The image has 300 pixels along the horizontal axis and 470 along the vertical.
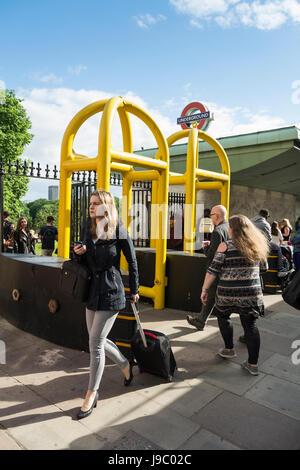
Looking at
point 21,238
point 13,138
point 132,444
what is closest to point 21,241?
point 21,238

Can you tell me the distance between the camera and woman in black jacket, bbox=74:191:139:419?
2719 millimetres

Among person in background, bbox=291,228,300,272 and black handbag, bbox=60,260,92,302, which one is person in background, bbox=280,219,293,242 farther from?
black handbag, bbox=60,260,92,302

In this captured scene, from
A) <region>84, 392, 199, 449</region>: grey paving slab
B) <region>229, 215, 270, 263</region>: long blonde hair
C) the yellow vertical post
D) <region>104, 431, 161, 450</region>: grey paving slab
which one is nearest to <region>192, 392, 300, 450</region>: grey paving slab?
<region>84, 392, 199, 449</region>: grey paving slab

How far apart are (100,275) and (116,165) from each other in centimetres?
321

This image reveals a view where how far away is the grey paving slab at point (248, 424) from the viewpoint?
2.45 metres

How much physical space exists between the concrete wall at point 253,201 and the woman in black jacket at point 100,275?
513 inches

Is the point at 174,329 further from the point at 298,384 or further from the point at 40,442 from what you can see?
the point at 40,442

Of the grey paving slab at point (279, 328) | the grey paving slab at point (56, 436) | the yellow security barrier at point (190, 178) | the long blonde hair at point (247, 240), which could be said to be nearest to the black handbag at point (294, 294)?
the long blonde hair at point (247, 240)

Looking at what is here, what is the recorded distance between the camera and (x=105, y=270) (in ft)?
9.08

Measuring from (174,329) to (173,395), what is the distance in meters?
1.85

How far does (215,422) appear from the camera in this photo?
267 cm

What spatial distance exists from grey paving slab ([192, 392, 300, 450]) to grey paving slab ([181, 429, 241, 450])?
0.04 metres
